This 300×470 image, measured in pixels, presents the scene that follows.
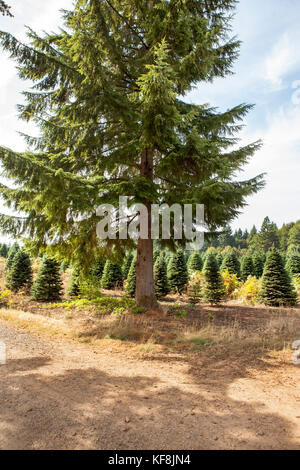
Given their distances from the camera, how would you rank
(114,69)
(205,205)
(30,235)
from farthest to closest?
(114,69)
(30,235)
(205,205)

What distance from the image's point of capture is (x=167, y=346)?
5605mm

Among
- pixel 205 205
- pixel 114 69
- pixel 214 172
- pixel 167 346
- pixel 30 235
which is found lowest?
pixel 167 346

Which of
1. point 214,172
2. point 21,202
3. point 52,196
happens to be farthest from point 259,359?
point 21,202

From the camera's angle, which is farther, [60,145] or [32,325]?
[60,145]

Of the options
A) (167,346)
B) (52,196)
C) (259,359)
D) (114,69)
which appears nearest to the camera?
(259,359)

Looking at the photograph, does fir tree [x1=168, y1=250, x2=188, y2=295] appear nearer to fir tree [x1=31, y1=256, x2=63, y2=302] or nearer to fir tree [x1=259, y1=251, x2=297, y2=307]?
fir tree [x1=259, y1=251, x2=297, y2=307]

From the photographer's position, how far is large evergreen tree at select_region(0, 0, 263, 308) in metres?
6.46

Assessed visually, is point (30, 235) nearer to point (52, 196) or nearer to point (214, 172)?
point (52, 196)

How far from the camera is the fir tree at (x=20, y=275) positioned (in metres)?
17.4

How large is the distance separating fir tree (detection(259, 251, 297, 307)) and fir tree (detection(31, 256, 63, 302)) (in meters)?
11.8

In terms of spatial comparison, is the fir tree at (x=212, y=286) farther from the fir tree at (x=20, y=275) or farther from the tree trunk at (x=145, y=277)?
the fir tree at (x=20, y=275)

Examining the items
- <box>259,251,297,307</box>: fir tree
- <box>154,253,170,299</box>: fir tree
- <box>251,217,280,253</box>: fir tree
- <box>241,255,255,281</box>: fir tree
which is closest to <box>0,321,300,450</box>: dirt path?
<box>259,251,297,307</box>: fir tree

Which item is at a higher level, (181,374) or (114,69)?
(114,69)
